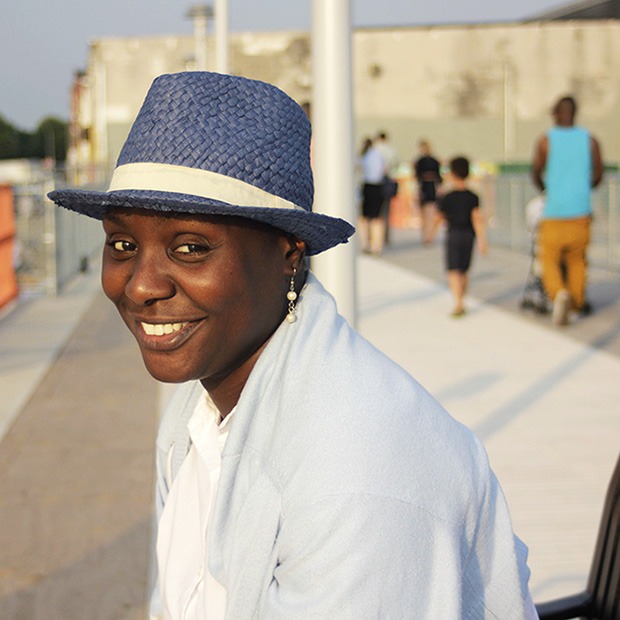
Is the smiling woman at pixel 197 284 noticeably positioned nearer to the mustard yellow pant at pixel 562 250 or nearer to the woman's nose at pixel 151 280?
the woman's nose at pixel 151 280

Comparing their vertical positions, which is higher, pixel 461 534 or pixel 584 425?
pixel 461 534

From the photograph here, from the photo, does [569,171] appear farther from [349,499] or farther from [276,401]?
[349,499]

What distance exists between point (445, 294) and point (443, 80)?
36263 millimetres

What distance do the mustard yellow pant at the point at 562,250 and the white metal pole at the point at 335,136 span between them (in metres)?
6.10

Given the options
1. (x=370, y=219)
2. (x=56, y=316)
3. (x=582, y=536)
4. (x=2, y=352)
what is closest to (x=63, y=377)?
(x=2, y=352)

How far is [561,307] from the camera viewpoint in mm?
10094

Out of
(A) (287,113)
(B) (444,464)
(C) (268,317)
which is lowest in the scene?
(B) (444,464)

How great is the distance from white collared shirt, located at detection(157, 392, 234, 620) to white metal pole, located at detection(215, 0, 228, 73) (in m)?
10.2

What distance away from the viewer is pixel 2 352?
9.66 metres

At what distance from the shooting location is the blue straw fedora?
5.59 feet

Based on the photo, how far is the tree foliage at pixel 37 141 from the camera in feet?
500

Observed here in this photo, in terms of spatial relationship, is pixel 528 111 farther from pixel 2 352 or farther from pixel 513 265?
pixel 2 352

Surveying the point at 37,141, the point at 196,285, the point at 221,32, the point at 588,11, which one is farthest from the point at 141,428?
the point at 37,141

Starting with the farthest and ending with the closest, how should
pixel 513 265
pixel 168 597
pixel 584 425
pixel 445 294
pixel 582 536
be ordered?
pixel 513 265, pixel 445 294, pixel 584 425, pixel 582 536, pixel 168 597
